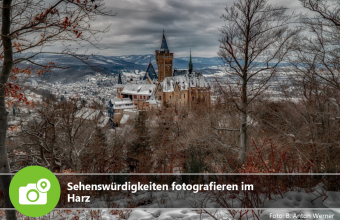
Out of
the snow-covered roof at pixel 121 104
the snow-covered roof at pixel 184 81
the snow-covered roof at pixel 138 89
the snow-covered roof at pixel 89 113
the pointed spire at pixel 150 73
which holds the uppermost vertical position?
the pointed spire at pixel 150 73

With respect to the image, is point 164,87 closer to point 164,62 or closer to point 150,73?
point 164,62

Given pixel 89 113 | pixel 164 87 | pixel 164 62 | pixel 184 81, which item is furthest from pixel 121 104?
pixel 89 113

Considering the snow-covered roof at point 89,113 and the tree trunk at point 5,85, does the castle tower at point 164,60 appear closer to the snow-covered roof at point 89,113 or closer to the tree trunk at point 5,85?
the snow-covered roof at point 89,113

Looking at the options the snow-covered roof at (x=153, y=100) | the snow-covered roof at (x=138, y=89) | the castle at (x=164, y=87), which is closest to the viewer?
the snow-covered roof at (x=153, y=100)

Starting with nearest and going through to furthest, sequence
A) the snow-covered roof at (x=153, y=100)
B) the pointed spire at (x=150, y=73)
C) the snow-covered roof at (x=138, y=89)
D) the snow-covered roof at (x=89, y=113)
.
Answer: the snow-covered roof at (x=89, y=113) < the snow-covered roof at (x=153, y=100) < the snow-covered roof at (x=138, y=89) < the pointed spire at (x=150, y=73)

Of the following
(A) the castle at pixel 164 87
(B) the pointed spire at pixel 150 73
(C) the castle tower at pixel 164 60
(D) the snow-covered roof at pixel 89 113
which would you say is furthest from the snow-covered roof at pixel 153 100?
(D) the snow-covered roof at pixel 89 113

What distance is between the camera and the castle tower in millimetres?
66938

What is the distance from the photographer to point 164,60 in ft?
220

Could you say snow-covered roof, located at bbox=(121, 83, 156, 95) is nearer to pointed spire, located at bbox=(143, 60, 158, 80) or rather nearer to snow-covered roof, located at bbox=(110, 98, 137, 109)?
snow-covered roof, located at bbox=(110, 98, 137, 109)

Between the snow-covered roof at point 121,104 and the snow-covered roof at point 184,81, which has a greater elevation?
the snow-covered roof at point 184,81

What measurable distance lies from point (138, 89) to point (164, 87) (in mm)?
8851

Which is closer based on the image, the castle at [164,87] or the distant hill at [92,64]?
the distant hill at [92,64]

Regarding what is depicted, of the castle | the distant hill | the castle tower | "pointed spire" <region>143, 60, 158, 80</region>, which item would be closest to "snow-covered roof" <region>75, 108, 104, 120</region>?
the distant hill

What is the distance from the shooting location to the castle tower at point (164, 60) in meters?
66.9
